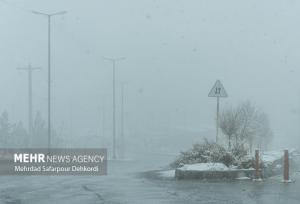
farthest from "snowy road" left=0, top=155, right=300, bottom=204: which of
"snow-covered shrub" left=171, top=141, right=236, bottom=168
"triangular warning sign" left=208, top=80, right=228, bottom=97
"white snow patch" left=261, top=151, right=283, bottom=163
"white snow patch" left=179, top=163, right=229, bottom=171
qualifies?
"triangular warning sign" left=208, top=80, right=228, bottom=97

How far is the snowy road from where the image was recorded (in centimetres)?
1248

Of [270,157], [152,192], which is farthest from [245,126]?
[152,192]

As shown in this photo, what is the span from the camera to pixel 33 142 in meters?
89.8

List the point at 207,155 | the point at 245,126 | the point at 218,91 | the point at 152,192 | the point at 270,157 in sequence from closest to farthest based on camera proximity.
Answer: the point at 152,192 < the point at 207,155 < the point at 218,91 < the point at 270,157 < the point at 245,126

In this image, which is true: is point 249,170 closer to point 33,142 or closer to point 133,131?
point 33,142

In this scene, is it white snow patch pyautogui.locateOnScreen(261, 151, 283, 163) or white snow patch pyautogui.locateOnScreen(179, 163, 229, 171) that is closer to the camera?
white snow patch pyautogui.locateOnScreen(179, 163, 229, 171)

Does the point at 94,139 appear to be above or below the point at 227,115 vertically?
below

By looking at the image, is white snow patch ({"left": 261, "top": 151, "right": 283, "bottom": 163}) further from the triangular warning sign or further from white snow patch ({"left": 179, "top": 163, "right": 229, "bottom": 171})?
white snow patch ({"left": 179, "top": 163, "right": 229, "bottom": 171})

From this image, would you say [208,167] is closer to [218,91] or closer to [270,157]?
[218,91]

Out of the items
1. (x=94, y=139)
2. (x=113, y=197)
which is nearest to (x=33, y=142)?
(x=94, y=139)

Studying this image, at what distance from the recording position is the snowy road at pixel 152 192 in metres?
12.5

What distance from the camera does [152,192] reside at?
1395cm

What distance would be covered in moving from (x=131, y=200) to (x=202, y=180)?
16.6 ft

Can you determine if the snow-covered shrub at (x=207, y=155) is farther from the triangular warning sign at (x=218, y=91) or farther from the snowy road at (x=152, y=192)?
the snowy road at (x=152, y=192)
